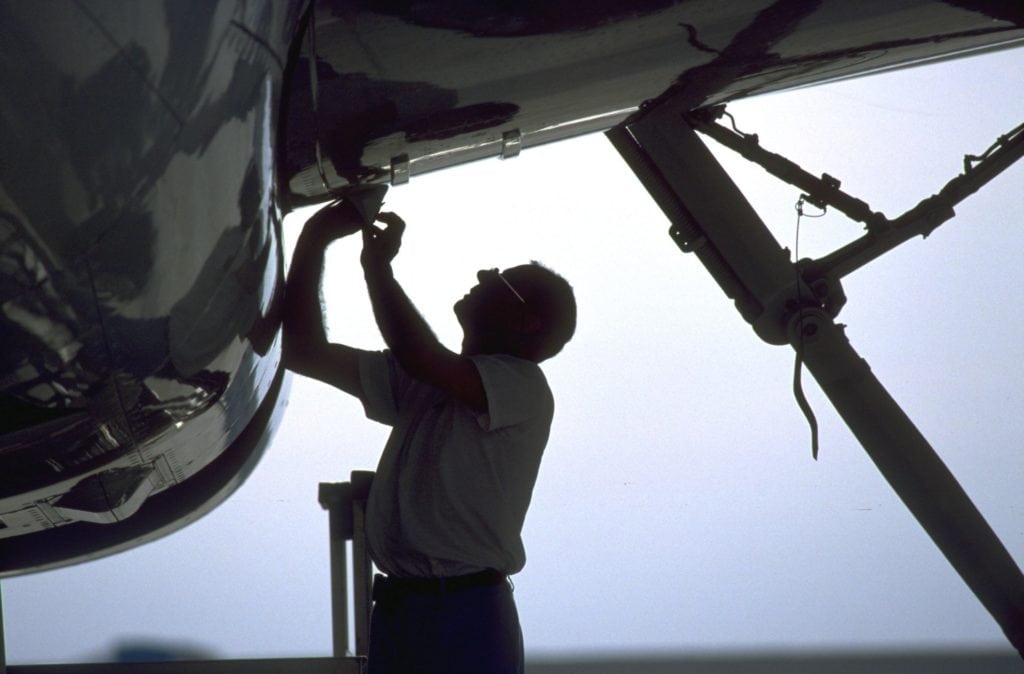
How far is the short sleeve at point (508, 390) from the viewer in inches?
55.7

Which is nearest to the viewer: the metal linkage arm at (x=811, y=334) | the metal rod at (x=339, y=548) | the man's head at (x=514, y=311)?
the man's head at (x=514, y=311)

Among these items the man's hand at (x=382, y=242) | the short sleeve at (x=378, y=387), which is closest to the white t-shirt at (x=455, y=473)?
the short sleeve at (x=378, y=387)

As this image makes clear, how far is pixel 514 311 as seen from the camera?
59.8 inches

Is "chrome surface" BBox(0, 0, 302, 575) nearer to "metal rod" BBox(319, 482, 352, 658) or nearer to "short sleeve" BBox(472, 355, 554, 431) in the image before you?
"short sleeve" BBox(472, 355, 554, 431)

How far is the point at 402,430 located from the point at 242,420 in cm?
23

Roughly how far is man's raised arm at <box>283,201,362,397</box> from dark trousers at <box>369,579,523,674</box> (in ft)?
0.86

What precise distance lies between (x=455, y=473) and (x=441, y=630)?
167 millimetres

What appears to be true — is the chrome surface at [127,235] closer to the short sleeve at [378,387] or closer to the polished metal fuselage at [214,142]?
the polished metal fuselage at [214,142]

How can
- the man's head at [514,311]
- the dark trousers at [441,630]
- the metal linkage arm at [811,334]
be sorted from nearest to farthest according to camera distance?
the dark trousers at [441,630]
the man's head at [514,311]
the metal linkage arm at [811,334]

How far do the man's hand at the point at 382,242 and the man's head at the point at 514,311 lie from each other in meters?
0.12

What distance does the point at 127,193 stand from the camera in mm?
810

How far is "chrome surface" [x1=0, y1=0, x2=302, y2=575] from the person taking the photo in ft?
2.45

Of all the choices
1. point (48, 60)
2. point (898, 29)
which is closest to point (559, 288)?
point (898, 29)

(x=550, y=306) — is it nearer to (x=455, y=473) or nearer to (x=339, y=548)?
(x=455, y=473)
